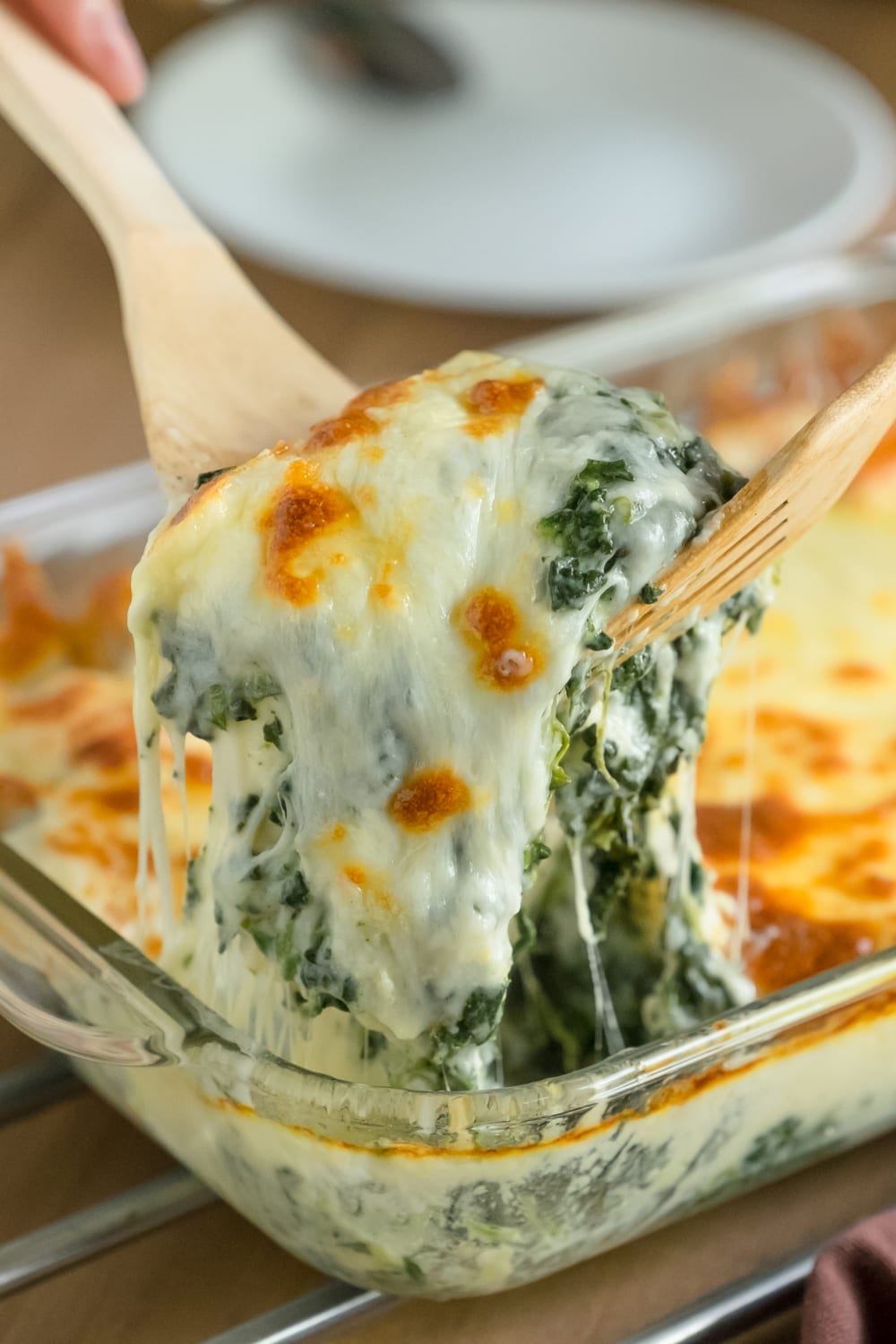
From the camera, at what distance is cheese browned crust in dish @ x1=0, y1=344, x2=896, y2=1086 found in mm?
873

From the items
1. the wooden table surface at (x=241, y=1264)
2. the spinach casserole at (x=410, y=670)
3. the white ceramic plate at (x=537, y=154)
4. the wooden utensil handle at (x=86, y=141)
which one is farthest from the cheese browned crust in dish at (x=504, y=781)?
the white ceramic plate at (x=537, y=154)

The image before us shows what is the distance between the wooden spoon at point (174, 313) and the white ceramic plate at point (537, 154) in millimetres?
801

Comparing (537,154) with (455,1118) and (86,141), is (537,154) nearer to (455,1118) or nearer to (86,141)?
(86,141)

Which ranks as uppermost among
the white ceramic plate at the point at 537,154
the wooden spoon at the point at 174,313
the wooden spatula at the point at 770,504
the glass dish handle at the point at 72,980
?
the wooden spoon at the point at 174,313

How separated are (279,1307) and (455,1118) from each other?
255 millimetres

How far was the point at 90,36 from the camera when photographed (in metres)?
1.43

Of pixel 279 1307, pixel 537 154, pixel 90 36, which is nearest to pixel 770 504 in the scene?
pixel 279 1307

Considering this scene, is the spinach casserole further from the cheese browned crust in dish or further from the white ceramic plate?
the white ceramic plate

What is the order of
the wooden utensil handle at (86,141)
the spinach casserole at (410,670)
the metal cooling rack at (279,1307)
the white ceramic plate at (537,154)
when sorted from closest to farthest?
the spinach casserole at (410,670)
the metal cooling rack at (279,1307)
the wooden utensil handle at (86,141)
the white ceramic plate at (537,154)

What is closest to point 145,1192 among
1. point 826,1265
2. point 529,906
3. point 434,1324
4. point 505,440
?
point 434,1324

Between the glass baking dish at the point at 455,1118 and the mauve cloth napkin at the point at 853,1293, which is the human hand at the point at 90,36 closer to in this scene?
the glass baking dish at the point at 455,1118

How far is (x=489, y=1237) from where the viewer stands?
0.95 metres

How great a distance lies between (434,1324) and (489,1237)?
0.12 m

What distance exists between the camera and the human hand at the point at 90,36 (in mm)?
1408
